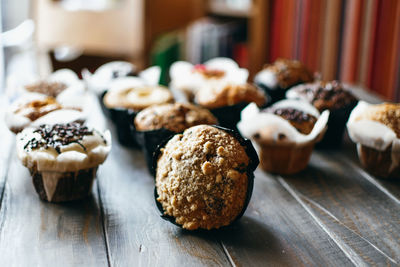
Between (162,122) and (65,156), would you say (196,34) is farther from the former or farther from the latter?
(65,156)

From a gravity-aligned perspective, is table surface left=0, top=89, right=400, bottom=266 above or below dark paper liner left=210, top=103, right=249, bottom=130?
below

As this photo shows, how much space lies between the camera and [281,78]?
1.95 metres

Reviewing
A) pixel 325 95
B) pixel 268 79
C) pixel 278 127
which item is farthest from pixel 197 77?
pixel 278 127

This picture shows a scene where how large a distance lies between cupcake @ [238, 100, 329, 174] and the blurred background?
1.07 metres

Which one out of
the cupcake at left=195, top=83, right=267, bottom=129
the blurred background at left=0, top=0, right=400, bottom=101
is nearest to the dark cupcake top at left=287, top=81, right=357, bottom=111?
the cupcake at left=195, top=83, right=267, bottom=129

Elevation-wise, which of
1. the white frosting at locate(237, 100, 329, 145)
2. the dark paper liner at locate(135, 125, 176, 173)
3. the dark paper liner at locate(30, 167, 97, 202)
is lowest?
the dark paper liner at locate(30, 167, 97, 202)

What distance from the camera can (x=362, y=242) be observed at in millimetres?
1124

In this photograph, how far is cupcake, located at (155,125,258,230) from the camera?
1.10 meters

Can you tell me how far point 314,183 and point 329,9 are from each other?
1531 millimetres

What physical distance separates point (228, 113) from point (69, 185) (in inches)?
26.9

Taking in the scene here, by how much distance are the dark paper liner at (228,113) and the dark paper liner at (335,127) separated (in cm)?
31

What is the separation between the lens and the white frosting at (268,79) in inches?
76.8

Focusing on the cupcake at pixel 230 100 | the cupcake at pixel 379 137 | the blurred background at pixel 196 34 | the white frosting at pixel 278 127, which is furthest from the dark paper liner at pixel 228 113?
the blurred background at pixel 196 34

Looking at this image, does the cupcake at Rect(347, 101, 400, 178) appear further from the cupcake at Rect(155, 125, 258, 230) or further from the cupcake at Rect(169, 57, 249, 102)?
the cupcake at Rect(169, 57, 249, 102)
